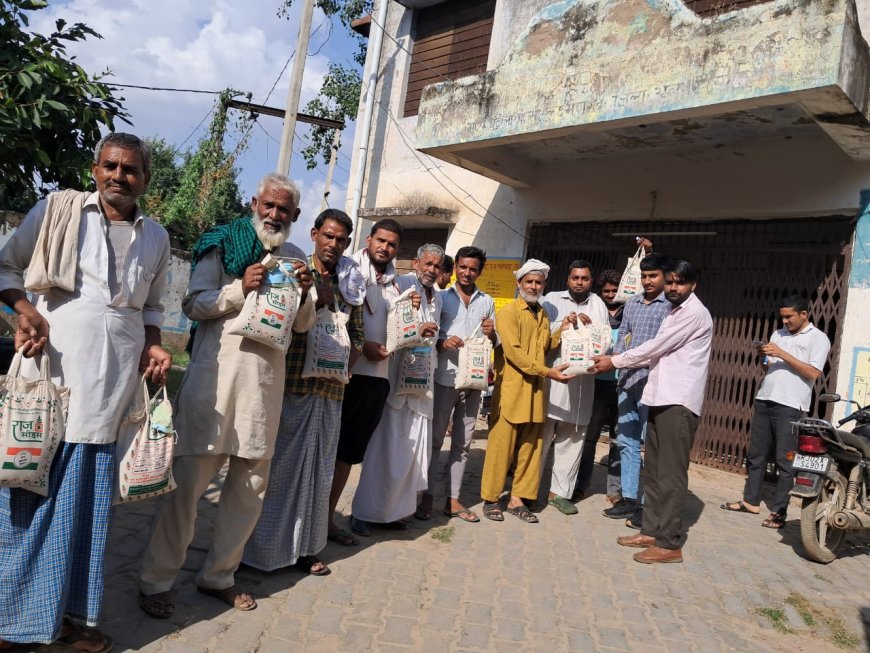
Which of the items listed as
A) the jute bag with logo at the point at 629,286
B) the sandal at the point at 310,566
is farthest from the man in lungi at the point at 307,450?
the jute bag with logo at the point at 629,286

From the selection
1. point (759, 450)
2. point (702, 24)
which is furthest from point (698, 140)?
point (759, 450)

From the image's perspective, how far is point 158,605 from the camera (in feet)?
8.96

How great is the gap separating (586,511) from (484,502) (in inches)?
36.7

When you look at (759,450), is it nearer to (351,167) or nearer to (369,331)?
→ (369,331)

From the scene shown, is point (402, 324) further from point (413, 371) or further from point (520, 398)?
point (520, 398)

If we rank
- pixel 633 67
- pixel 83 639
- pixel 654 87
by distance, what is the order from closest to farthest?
pixel 83 639
pixel 654 87
pixel 633 67

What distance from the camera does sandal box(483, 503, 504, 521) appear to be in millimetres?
4645

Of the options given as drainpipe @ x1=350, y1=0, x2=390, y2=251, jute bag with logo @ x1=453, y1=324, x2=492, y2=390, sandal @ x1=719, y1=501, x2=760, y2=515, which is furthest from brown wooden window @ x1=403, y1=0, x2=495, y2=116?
sandal @ x1=719, y1=501, x2=760, y2=515

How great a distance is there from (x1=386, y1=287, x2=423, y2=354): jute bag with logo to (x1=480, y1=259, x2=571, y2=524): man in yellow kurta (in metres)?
0.99

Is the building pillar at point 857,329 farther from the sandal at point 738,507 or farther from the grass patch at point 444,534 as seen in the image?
the grass patch at point 444,534

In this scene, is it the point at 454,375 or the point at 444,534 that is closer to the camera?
the point at 444,534

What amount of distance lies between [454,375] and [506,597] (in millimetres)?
1641

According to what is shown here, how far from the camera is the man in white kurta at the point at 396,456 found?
415 centimetres

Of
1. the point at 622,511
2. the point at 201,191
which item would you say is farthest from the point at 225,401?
the point at 201,191
